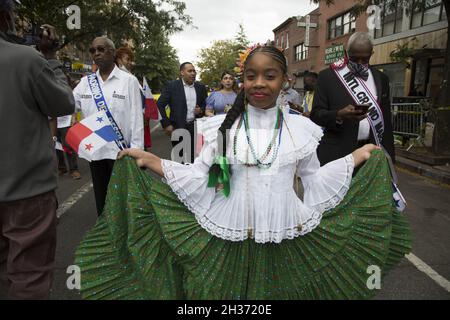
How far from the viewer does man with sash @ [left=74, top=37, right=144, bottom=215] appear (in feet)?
10.9

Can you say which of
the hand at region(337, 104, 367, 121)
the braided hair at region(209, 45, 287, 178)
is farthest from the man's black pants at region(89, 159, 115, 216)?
the hand at region(337, 104, 367, 121)

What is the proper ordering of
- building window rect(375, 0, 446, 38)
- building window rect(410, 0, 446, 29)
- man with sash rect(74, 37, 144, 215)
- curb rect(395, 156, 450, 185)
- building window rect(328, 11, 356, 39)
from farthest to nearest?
1. building window rect(328, 11, 356, 39)
2. building window rect(410, 0, 446, 29)
3. building window rect(375, 0, 446, 38)
4. curb rect(395, 156, 450, 185)
5. man with sash rect(74, 37, 144, 215)

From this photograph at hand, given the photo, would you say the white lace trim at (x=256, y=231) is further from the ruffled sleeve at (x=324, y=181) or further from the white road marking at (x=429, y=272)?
the white road marking at (x=429, y=272)

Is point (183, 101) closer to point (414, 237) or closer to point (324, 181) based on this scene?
point (414, 237)

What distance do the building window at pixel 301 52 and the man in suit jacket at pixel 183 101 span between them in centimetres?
2544

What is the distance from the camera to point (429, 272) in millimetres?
3117

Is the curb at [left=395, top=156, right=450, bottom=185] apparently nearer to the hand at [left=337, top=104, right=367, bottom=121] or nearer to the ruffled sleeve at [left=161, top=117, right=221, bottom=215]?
the hand at [left=337, top=104, right=367, bottom=121]

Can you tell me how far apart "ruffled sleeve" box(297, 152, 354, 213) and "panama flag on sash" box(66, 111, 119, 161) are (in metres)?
1.79

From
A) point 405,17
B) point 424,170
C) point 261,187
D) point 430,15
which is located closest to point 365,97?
point 261,187

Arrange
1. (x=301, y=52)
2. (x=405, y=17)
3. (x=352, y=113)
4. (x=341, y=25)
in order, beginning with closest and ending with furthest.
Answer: (x=352, y=113) < (x=405, y=17) < (x=341, y=25) < (x=301, y=52)

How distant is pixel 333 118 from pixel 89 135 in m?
2.00

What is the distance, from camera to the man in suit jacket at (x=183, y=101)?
5855 mm

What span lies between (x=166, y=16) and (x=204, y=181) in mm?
15929
